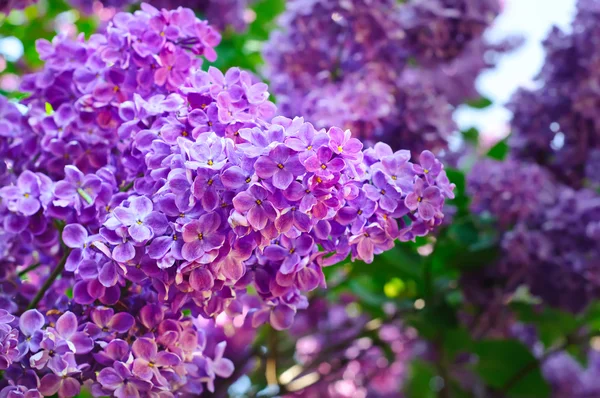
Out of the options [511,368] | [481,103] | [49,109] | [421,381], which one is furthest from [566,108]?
[49,109]

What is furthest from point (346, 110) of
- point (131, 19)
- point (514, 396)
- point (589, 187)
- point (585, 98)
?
point (514, 396)

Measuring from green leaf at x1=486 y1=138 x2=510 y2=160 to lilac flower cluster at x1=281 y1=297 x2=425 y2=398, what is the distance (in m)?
0.36

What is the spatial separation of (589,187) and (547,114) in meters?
0.16

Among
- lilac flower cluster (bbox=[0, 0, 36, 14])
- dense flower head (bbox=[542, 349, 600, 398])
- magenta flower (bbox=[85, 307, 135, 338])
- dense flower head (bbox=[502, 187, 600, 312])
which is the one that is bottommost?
dense flower head (bbox=[542, 349, 600, 398])

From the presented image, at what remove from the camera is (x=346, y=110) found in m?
1.00

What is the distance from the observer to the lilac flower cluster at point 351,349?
55.4 inches

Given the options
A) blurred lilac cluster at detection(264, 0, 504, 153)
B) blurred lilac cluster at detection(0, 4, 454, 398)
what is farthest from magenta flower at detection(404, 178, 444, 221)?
blurred lilac cluster at detection(264, 0, 504, 153)

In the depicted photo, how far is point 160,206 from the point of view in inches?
23.1

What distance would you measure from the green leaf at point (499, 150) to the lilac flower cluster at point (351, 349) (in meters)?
0.36

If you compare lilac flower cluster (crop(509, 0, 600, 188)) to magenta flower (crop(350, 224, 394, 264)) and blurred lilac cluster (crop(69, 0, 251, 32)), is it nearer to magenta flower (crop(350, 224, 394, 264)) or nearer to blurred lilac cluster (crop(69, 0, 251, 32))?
blurred lilac cluster (crop(69, 0, 251, 32))

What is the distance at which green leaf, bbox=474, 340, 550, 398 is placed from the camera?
47.9 inches

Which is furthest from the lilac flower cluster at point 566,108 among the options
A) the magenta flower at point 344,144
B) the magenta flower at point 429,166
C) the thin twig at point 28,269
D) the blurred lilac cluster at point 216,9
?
the thin twig at point 28,269

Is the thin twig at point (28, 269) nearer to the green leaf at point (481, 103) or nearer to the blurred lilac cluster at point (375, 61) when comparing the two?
the blurred lilac cluster at point (375, 61)

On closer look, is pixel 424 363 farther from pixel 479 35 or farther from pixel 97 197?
pixel 97 197
